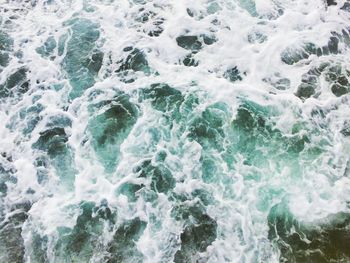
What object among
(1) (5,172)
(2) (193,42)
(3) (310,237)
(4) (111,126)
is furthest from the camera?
(2) (193,42)

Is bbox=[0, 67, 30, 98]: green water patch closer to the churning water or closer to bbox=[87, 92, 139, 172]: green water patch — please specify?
the churning water

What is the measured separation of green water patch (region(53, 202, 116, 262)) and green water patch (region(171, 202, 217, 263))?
1.60 metres

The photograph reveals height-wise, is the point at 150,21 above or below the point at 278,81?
above

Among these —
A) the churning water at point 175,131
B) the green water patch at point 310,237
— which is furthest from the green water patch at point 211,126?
the green water patch at point 310,237

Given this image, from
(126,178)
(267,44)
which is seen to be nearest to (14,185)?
(126,178)

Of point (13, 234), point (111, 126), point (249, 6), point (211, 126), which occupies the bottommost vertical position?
point (13, 234)

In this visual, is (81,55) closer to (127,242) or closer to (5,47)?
(5,47)

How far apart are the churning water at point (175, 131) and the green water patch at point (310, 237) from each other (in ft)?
0.08

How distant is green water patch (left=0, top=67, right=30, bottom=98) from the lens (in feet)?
37.9

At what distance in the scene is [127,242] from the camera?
27.7 feet

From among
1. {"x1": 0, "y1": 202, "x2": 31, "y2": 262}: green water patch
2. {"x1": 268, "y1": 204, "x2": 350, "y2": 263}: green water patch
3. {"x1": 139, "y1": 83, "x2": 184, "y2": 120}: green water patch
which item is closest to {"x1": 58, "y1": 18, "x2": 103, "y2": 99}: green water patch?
{"x1": 139, "y1": 83, "x2": 184, "y2": 120}: green water patch

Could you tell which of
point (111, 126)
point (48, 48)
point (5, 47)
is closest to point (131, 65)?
point (111, 126)

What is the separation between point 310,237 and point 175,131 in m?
4.27

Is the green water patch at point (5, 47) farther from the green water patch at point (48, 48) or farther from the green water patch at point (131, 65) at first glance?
the green water patch at point (131, 65)
